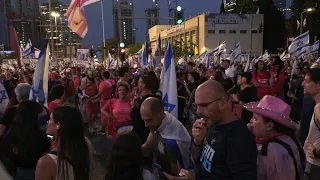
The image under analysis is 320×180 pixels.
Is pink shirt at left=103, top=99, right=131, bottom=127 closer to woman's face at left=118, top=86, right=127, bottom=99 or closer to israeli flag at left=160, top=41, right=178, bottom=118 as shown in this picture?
woman's face at left=118, top=86, right=127, bottom=99

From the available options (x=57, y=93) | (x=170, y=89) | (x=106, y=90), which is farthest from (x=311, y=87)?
(x=106, y=90)

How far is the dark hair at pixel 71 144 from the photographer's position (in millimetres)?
2717

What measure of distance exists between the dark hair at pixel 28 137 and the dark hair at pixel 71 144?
63 centimetres

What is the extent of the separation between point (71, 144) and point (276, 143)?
5.26 feet

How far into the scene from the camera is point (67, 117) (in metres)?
2.85

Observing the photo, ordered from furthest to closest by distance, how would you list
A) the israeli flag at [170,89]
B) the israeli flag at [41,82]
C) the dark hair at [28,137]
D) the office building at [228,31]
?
the office building at [228,31] < the israeli flag at [41,82] < the israeli flag at [170,89] < the dark hair at [28,137]

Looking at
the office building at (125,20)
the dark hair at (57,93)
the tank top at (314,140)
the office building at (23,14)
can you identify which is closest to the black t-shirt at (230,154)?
the tank top at (314,140)

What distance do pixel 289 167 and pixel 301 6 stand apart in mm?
58382

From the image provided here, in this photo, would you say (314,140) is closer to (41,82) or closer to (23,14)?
(41,82)

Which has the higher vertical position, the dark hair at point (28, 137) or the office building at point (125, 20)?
the office building at point (125, 20)

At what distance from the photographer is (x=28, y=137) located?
131 inches

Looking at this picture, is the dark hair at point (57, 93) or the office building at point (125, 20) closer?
the dark hair at point (57, 93)

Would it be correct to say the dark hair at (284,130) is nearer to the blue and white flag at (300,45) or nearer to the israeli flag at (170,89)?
the israeli flag at (170,89)

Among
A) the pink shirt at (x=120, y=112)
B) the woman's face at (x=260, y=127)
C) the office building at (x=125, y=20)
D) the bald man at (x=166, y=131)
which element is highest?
the office building at (x=125, y=20)
